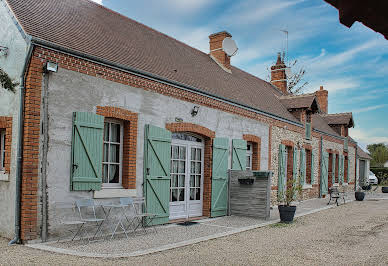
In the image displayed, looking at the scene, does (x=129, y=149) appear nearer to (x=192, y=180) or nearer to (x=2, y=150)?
(x=2, y=150)

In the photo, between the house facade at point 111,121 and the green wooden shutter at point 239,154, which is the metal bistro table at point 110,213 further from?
the green wooden shutter at point 239,154

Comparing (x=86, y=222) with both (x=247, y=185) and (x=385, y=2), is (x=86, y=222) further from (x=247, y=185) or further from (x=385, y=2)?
(x=385, y=2)

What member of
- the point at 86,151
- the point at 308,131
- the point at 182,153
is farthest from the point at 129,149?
the point at 308,131

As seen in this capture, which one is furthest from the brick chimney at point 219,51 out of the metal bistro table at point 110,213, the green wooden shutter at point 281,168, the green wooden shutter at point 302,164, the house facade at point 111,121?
the metal bistro table at point 110,213

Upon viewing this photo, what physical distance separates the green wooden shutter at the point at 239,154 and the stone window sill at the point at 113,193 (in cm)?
424

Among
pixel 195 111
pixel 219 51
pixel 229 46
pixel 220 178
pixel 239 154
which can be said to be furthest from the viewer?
pixel 219 51

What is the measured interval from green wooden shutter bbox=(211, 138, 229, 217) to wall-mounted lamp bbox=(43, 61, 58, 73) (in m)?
5.11

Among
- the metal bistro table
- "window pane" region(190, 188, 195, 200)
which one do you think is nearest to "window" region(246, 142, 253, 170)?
"window pane" region(190, 188, 195, 200)

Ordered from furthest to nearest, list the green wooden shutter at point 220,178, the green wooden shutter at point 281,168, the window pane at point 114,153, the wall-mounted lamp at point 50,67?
the green wooden shutter at point 281,168 < the green wooden shutter at point 220,178 < the window pane at point 114,153 < the wall-mounted lamp at point 50,67

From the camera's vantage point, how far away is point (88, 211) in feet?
23.6

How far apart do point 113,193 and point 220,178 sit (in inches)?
155

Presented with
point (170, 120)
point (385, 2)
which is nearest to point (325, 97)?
point (170, 120)

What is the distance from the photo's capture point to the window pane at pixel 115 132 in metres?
8.10

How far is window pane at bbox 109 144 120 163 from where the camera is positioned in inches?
318
